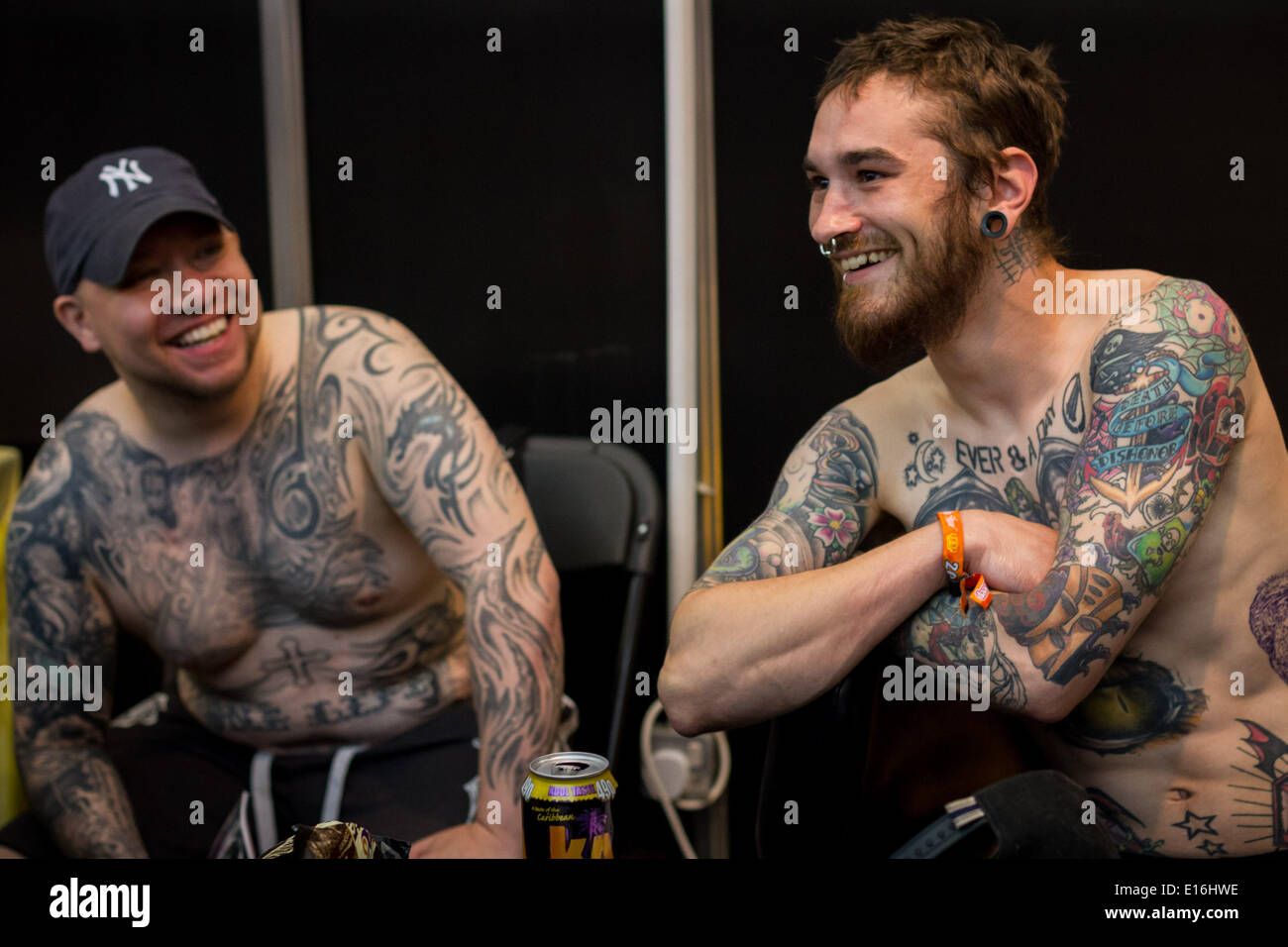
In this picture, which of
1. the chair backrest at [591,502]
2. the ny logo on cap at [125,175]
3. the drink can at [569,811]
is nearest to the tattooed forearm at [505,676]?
the chair backrest at [591,502]

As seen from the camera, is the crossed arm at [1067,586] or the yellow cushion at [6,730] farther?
the yellow cushion at [6,730]

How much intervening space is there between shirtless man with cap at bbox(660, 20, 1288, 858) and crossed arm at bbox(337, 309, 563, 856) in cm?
32

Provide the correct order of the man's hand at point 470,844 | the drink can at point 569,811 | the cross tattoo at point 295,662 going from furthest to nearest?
the cross tattoo at point 295,662
the man's hand at point 470,844
the drink can at point 569,811

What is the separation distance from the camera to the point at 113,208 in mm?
1560

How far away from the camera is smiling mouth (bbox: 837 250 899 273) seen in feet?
4.49

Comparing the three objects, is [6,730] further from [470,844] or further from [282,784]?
[470,844]

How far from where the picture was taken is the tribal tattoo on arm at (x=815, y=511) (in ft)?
4.38

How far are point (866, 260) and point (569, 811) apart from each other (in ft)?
2.57

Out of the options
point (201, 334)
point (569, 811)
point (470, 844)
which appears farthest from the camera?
point (201, 334)

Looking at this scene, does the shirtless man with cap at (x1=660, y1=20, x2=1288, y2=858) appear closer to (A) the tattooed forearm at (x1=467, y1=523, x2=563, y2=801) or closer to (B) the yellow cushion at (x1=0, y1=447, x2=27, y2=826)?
(A) the tattooed forearm at (x1=467, y1=523, x2=563, y2=801)

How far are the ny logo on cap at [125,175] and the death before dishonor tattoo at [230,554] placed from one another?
Result: 0.93ft

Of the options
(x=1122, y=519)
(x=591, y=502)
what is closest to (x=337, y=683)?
(x=591, y=502)
